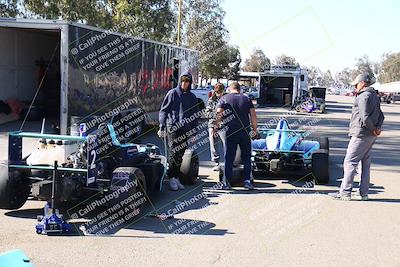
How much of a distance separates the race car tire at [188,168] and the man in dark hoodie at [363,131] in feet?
7.80

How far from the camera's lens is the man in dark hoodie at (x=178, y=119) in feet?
28.1

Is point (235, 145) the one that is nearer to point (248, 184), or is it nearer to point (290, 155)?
point (248, 184)

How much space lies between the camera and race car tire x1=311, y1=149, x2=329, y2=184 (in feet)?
30.1

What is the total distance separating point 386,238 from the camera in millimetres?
6262

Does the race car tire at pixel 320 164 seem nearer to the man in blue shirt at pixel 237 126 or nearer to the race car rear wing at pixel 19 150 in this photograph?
the man in blue shirt at pixel 237 126

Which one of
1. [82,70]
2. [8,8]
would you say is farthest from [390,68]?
[82,70]

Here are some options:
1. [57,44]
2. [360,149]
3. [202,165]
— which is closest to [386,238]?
[360,149]

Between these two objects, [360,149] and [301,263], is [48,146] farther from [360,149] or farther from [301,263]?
[360,149]

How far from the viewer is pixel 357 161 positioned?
8094mm

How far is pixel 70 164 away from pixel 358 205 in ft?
13.8

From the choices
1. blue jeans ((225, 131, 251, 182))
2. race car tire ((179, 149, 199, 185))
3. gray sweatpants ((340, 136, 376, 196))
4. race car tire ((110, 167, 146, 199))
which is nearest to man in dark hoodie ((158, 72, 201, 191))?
race car tire ((179, 149, 199, 185))

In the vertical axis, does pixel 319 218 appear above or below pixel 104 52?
below

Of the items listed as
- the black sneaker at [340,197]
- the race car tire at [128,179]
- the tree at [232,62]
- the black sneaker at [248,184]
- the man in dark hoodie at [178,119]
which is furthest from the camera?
the tree at [232,62]

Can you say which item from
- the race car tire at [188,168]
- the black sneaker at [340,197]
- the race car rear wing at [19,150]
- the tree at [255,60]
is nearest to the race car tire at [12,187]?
the race car rear wing at [19,150]
